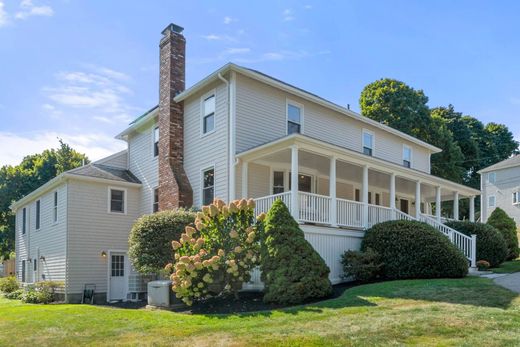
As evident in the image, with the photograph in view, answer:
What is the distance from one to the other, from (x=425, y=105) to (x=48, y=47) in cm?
3031

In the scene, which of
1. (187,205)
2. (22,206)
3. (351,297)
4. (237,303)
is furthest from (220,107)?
(22,206)

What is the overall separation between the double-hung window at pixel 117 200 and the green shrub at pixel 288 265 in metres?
10.2

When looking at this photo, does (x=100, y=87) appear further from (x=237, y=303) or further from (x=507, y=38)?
(x=507, y=38)

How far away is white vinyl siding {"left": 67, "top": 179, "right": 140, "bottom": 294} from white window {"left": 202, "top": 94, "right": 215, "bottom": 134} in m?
5.65

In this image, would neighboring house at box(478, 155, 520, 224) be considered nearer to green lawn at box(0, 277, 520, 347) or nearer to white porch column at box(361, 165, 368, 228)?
white porch column at box(361, 165, 368, 228)

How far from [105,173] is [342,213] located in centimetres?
1078

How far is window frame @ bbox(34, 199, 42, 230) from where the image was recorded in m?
22.7

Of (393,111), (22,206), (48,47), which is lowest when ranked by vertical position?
A: (22,206)

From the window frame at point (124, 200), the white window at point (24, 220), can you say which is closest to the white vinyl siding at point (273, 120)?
the window frame at point (124, 200)

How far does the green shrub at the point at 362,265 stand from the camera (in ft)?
45.3

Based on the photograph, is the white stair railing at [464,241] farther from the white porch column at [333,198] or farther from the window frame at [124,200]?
the window frame at [124,200]

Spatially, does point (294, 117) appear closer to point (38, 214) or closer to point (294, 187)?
point (294, 187)

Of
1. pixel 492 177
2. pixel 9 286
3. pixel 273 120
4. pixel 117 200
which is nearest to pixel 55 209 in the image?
pixel 117 200

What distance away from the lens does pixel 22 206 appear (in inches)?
1040
